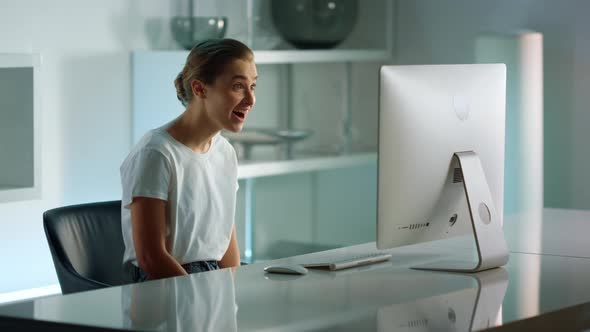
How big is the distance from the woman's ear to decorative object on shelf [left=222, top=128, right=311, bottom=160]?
2.05 metres

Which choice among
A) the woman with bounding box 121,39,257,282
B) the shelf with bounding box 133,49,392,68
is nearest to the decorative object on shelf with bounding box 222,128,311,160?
the shelf with bounding box 133,49,392,68

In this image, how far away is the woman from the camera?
236cm

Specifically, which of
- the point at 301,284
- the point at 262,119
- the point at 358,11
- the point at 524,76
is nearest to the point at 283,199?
the point at 262,119

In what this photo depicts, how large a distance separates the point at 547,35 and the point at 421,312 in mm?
2937

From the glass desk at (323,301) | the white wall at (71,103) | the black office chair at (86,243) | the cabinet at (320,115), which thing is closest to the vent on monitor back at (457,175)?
the glass desk at (323,301)

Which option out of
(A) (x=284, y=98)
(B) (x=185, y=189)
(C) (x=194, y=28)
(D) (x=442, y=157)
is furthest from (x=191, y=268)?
(A) (x=284, y=98)

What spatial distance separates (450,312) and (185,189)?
866 millimetres

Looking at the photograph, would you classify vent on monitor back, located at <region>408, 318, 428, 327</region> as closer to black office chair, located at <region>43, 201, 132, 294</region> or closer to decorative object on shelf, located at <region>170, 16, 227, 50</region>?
black office chair, located at <region>43, 201, 132, 294</region>

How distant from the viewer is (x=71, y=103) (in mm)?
4020

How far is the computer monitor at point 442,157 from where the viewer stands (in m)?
2.14

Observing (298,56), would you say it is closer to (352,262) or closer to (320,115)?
(320,115)

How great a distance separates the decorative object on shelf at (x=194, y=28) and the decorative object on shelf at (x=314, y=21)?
20.4 inches

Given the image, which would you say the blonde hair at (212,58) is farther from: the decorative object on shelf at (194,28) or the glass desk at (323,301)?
the decorative object on shelf at (194,28)

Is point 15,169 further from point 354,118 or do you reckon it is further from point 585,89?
point 585,89
